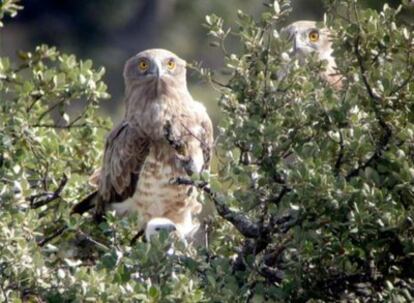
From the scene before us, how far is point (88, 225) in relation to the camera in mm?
7242

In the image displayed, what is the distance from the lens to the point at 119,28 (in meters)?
27.7

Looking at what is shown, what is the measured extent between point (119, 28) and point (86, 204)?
65.9 feet

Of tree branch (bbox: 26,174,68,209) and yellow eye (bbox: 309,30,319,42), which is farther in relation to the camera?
yellow eye (bbox: 309,30,319,42)

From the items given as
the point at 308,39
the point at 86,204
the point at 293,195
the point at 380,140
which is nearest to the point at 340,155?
the point at 380,140

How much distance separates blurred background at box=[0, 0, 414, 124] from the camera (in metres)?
22.7

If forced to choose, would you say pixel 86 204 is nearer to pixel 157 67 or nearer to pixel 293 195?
pixel 157 67

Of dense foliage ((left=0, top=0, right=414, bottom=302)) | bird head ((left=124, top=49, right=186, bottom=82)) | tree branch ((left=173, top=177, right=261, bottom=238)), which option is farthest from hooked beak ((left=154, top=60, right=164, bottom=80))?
tree branch ((left=173, top=177, right=261, bottom=238))

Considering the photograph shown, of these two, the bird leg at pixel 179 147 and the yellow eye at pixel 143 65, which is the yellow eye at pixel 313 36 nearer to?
the yellow eye at pixel 143 65

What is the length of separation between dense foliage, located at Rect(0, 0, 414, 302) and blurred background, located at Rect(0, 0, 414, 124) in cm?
1507

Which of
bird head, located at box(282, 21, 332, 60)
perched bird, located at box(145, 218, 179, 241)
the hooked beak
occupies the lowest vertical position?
perched bird, located at box(145, 218, 179, 241)

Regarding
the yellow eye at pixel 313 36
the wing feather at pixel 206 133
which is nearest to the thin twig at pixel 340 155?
the wing feather at pixel 206 133

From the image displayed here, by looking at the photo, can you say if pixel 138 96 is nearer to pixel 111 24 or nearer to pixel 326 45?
pixel 326 45

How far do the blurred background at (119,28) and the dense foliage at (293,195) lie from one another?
15069 millimetres

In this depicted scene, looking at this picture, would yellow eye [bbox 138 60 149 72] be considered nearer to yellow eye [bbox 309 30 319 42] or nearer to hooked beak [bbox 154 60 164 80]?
hooked beak [bbox 154 60 164 80]
